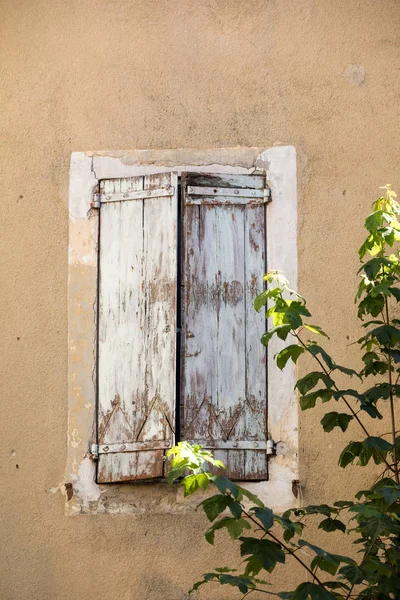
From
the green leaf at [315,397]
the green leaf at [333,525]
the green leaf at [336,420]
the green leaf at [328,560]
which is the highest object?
the green leaf at [315,397]

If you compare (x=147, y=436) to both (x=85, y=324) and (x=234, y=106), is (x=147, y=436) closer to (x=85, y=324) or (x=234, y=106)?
(x=85, y=324)

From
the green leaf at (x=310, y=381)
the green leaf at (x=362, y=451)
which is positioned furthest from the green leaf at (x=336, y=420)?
the green leaf at (x=310, y=381)

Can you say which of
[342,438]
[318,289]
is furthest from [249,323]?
[342,438]

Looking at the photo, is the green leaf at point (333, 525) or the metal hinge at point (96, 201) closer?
the green leaf at point (333, 525)

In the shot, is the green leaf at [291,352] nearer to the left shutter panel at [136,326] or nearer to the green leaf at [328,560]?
the green leaf at [328,560]

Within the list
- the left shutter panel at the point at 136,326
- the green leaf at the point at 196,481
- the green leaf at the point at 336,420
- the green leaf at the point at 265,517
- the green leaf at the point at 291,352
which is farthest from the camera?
the left shutter panel at the point at 136,326

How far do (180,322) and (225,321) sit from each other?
0.24m

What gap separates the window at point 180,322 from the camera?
577 centimetres

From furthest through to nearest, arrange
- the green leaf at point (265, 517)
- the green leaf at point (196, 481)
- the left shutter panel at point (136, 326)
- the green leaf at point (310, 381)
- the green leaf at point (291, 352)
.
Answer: the left shutter panel at point (136, 326) < the green leaf at point (310, 381) < the green leaf at point (291, 352) < the green leaf at point (196, 481) < the green leaf at point (265, 517)

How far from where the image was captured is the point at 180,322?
19.4 ft

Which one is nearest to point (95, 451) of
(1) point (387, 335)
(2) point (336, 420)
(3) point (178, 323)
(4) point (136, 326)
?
(4) point (136, 326)

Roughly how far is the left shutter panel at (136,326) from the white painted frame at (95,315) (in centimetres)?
7

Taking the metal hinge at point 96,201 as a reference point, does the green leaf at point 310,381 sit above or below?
below

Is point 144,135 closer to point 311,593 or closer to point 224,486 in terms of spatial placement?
point 224,486
